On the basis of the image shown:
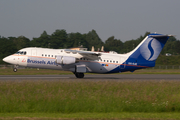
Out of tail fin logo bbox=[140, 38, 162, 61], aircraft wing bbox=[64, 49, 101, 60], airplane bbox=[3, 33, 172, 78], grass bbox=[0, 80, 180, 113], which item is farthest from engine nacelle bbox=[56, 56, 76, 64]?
grass bbox=[0, 80, 180, 113]

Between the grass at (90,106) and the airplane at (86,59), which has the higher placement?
the airplane at (86,59)

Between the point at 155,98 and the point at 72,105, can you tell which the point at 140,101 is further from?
the point at 72,105

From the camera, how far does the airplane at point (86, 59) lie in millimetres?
29062

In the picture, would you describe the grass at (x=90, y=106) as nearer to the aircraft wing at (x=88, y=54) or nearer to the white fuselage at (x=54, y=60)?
the aircraft wing at (x=88, y=54)

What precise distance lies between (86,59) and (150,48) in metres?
8.76

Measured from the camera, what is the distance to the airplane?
29062 mm

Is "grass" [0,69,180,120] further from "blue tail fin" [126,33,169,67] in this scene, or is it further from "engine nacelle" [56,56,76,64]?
"blue tail fin" [126,33,169,67]

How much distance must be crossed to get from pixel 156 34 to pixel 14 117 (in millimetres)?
24878

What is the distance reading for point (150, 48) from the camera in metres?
31.0

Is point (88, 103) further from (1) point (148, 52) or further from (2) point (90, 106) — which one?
(1) point (148, 52)

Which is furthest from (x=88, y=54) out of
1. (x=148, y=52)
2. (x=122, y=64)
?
(x=148, y=52)

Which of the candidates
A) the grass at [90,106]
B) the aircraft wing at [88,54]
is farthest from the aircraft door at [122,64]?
the grass at [90,106]

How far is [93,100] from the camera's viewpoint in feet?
44.2

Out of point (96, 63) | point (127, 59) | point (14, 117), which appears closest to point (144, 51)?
point (127, 59)
